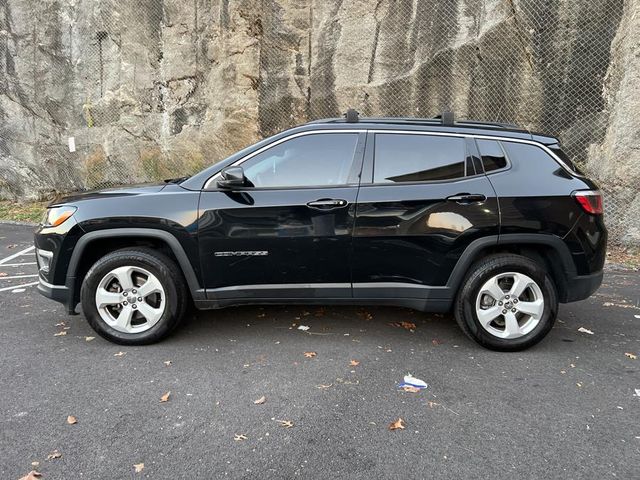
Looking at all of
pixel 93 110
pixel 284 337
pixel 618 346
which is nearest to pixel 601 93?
pixel 618 346

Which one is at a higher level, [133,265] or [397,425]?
[133,265]

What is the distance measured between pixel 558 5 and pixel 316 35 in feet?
14.5

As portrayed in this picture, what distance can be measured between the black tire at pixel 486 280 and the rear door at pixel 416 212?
21 centimetres

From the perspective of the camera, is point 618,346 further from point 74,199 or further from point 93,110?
point 93,110

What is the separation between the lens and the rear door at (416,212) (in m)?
3.69

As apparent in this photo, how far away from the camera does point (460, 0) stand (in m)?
8.46

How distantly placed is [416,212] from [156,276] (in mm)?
2152

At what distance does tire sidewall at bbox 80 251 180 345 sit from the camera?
3814 millimetres

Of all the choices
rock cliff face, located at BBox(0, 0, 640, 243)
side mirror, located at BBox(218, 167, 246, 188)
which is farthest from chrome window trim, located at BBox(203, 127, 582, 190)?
rock cliff face, located at BBox(0, 0, 640, 243)

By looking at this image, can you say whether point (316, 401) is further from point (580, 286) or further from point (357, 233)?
point (580, 286)

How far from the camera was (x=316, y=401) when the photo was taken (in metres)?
3.09

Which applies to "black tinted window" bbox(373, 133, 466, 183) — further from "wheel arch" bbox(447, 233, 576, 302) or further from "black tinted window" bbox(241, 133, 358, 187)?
"wheel arch" bbox(447, 233, 576, 302)

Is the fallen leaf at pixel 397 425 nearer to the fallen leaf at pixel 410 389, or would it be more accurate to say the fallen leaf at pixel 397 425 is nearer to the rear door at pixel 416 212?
the fallen leaf at pixel 410 389

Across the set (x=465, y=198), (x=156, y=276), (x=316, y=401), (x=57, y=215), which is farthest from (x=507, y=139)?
(x=57, y=215)
